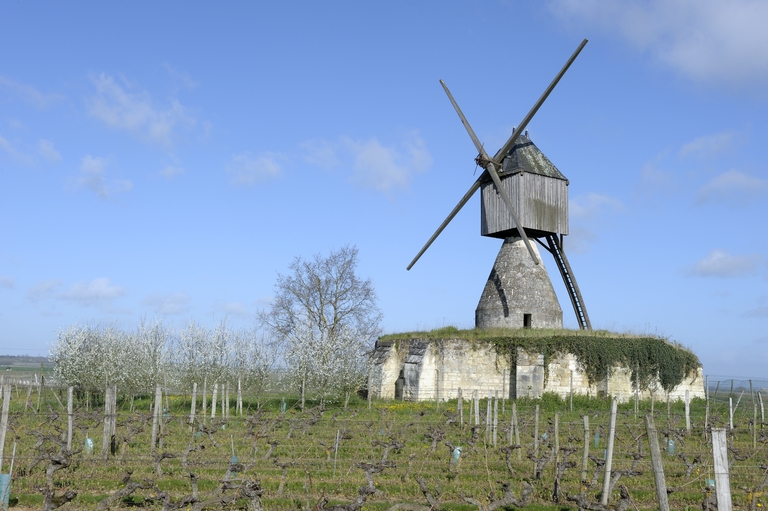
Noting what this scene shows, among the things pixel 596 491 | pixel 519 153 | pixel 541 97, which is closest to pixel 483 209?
pixel 519 153

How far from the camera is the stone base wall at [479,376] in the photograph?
25.8 meters

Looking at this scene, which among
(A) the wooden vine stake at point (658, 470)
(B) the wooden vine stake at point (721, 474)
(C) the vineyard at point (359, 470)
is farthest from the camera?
(C) the vineyard at point (359, 470)

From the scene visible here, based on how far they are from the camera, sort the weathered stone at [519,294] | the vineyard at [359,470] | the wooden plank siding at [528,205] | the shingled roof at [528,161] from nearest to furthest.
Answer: the vineyard at [359,470]
the weathered stone at [519,294]
the wooden plank siding at [528,205]
the shingled roof at [528,161]

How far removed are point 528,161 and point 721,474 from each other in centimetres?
2244

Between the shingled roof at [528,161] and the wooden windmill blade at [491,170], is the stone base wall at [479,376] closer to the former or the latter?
the wooden windmill blade at [491,170]

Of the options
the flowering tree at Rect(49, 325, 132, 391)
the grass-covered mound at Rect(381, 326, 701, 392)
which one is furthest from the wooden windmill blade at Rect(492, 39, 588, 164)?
the flowering tree at Rect(49, 325, 132, 391)

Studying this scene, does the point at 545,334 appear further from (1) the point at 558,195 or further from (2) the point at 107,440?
(2) the point at 107,440

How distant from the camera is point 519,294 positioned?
27375 millimetres

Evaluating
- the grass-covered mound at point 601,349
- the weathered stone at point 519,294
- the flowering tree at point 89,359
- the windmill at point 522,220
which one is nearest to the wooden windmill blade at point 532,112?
the windmill at point 522,220

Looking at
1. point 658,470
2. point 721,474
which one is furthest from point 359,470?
point 721,474

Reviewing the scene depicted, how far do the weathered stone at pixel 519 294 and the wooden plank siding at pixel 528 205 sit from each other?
0.79 m

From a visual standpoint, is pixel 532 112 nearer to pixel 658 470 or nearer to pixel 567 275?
pixel 567 275

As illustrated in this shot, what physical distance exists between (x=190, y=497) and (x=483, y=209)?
22.0 metres

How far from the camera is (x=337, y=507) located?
26.0 feet
